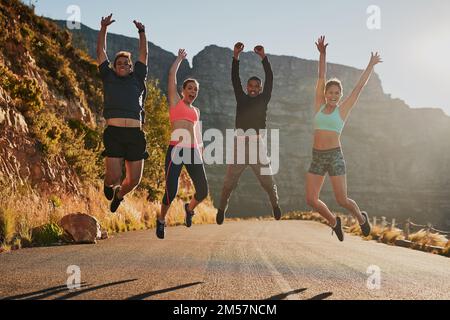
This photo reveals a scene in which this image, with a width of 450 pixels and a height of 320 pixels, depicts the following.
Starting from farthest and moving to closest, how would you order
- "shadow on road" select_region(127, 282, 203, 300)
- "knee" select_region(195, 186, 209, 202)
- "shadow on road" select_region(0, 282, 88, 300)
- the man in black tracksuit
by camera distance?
"shadow on road" select_region(127, 282, 203, 300) < "shadow on road" select_region(0, 282, 88, 300) < "knee" select_region(195, 186, 209, 202) < the man in black tracksuit

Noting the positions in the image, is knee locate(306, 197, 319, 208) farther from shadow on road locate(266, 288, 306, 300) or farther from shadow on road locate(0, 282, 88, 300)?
shadow on road locate(0, 282, 88, 300)

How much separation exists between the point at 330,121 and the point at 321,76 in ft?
2.47

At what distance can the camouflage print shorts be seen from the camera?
5707 mm

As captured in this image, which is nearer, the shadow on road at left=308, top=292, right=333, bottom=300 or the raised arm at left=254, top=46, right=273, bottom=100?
the raised arm at left=254, top=46, right=273, bottom=100

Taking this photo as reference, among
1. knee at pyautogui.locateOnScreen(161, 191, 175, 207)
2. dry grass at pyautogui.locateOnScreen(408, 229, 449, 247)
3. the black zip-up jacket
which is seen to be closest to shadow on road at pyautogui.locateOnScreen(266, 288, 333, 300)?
knee at pyautogui.locateOnScreen(161, 191, 175, 207)

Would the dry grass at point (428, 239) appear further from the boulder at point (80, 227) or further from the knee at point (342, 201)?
the knee at point (342, 201)

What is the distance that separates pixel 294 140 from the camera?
18462 centimetres

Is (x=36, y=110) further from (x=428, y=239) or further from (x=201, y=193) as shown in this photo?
(x=428, y=239)

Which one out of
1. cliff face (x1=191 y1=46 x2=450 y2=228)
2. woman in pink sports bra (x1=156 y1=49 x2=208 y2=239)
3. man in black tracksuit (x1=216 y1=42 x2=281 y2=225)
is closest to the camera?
woman in pink sports bra (x1=156 y1=49 x2=208 y2=239)

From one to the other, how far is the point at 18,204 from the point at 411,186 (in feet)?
647

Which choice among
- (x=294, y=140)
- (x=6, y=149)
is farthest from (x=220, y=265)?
(x=294, y=140)

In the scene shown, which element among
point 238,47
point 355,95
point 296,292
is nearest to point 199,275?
point 296,292
